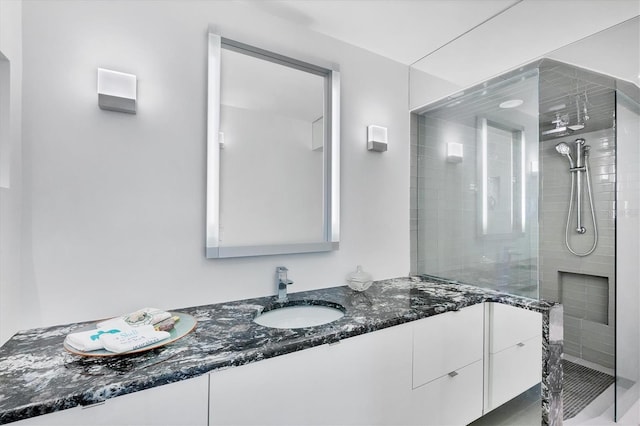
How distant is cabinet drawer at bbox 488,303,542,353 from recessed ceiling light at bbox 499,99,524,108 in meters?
1.19

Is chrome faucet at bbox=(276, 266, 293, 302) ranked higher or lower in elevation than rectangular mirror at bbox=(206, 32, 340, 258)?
lower

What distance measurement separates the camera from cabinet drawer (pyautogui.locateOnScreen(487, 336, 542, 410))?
181cm

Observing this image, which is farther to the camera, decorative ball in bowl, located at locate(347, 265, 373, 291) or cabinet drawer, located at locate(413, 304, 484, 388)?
decorative ball in bowl, located at locate(347, 265, 373, 291)

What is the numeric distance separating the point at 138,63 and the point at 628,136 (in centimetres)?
261

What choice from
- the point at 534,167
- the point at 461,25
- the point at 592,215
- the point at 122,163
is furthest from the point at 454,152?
the point at 122,163

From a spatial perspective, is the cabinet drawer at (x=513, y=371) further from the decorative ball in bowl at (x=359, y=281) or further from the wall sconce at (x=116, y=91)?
the wall sconce at (x=116, y=91)

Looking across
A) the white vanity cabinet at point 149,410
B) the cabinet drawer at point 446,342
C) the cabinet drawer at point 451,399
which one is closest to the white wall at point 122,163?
the white vanity cabinet at point 149,410

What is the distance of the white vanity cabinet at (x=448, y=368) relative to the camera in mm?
1490

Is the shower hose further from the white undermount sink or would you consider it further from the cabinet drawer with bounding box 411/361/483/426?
the white undermount sink

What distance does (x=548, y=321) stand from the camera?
160cm

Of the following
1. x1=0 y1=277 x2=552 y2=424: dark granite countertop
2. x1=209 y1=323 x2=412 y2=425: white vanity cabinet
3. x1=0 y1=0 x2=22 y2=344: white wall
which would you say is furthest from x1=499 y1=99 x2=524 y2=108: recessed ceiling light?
x1=0 y1=0 x2=22 y2=344: white wall

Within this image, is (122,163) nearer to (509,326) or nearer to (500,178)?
(500,178)

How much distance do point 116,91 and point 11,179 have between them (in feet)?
1.65

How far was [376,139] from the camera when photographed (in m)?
2.09
